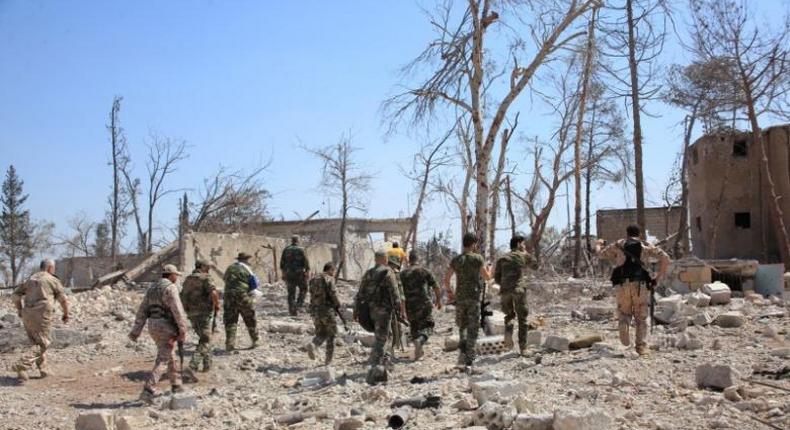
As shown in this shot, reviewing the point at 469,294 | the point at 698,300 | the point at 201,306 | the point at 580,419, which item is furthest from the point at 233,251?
the point at 580,419

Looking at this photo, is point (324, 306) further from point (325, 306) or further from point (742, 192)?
point (742, 192)

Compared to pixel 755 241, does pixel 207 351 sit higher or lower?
lower

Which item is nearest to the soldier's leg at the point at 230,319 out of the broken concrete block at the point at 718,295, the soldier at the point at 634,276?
the soldier at the point at 634,276

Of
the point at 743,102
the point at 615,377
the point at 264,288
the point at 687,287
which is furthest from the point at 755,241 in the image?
the point at 615,377

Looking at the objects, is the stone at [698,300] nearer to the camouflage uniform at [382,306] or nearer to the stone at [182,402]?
the camouflage uniform at [382,306]

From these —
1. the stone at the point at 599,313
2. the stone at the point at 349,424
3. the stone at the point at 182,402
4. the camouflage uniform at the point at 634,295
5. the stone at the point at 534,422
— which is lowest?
the stone at the point at 182,402

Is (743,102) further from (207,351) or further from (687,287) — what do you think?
(207,351)

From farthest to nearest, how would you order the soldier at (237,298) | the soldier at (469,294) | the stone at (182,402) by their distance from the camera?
the soldier at (237,298) → the soldier at (469,294) → the stone at (182,402)

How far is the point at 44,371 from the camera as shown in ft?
32.4

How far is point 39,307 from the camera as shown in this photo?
32.0 ft

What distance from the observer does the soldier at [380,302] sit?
8.61 m

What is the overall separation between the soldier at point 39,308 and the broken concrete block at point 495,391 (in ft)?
18.7

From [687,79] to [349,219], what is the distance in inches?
568

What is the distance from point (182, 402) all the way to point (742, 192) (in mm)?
20206
